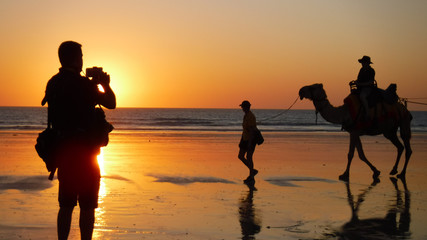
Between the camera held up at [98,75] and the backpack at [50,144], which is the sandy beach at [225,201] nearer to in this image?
the backpack at [50,144]

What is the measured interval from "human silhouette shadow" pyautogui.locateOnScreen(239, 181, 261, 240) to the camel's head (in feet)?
10.5

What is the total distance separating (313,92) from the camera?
13953 millimetres

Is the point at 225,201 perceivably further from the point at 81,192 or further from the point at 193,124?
the point at 193,124

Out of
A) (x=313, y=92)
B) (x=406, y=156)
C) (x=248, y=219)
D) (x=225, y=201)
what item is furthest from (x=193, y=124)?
(x=248, y=219)

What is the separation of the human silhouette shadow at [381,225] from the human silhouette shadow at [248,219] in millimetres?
1044

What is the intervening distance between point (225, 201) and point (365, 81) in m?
5.36

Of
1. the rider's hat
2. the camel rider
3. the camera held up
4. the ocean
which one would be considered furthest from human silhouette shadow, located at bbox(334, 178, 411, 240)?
the ocean

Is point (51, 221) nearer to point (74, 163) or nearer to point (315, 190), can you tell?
point (74, 163)

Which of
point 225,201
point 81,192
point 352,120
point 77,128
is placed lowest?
point 225,201

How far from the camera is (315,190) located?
12266 millimetres

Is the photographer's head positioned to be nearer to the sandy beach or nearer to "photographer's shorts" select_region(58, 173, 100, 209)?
"photographer's shorts" select_region(58, 173, 100, 209)

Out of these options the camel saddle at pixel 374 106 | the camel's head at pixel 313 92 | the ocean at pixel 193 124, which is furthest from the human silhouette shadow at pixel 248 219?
the ocean at pixel 193 124

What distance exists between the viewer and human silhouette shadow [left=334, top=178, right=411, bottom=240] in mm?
8102

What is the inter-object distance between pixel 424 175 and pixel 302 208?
6095mm
